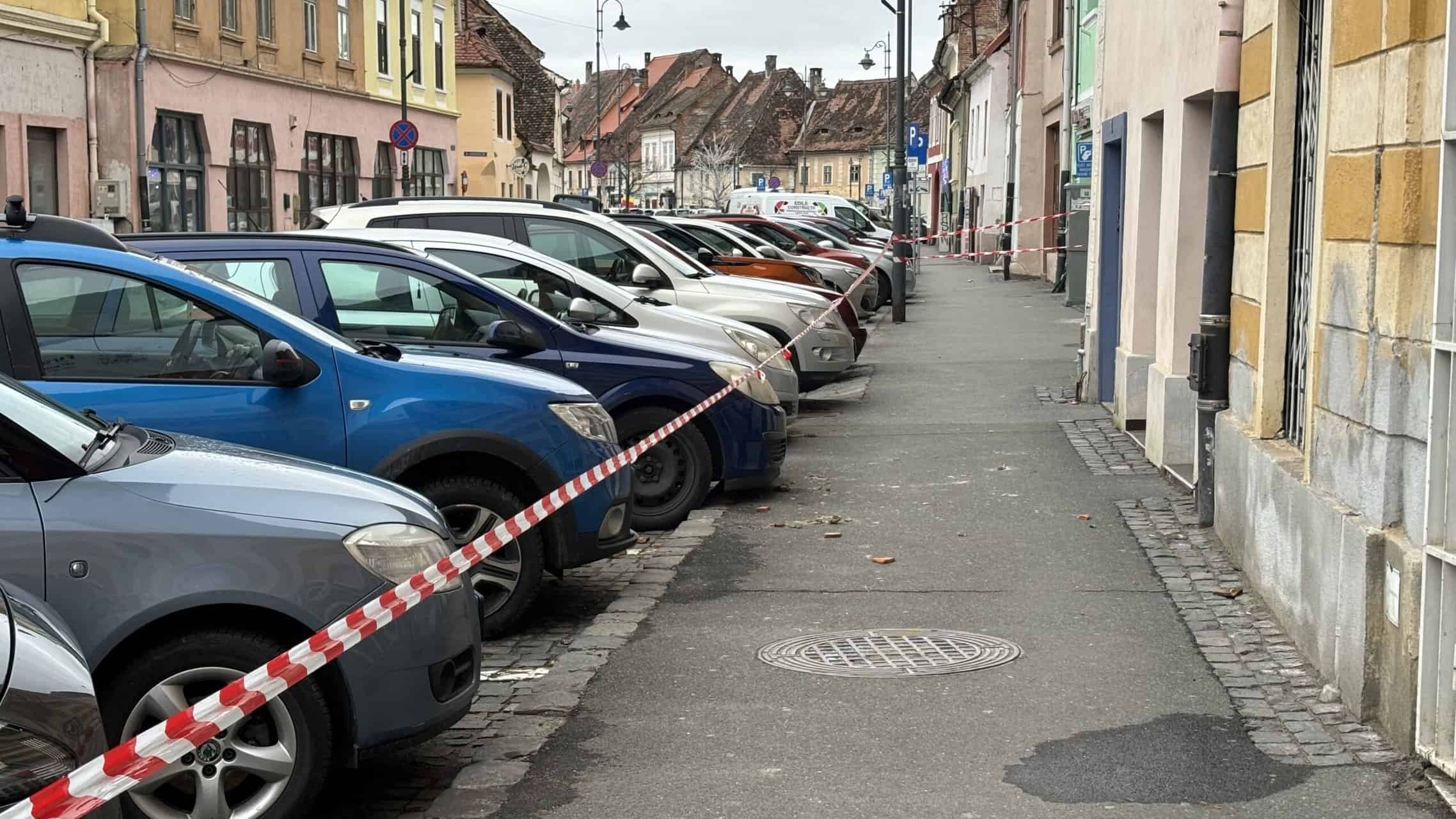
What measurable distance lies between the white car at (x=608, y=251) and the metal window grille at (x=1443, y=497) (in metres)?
7.59

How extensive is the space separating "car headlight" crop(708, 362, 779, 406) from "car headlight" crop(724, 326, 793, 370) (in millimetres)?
1444

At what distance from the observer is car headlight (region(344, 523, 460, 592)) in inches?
204

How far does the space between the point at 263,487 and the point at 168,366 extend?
7.04 feet

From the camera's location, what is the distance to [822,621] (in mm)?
8008

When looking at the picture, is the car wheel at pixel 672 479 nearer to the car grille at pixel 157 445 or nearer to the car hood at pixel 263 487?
the car hood at pixel 263 487

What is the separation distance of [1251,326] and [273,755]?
565 cm

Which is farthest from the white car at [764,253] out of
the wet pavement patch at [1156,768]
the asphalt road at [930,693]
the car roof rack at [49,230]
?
the wet pavement patch at [1156,768]

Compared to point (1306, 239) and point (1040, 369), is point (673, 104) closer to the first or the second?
point (1040, 369)

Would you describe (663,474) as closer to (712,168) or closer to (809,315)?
(809,315)

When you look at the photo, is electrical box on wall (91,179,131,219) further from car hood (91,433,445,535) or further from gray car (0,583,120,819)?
gray car (0,583,120,819)

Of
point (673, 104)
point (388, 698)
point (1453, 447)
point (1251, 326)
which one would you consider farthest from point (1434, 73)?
point (673, 104)

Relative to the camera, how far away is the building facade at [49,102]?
2778 centimetres

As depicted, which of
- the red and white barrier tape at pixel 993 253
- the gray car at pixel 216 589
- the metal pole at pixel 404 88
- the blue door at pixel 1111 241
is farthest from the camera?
the metal pole at pixel 404 88

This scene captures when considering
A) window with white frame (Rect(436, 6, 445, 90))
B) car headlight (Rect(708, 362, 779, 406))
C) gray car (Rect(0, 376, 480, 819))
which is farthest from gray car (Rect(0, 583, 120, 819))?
window with white frame (Rect(436, 6, 445, 90))
